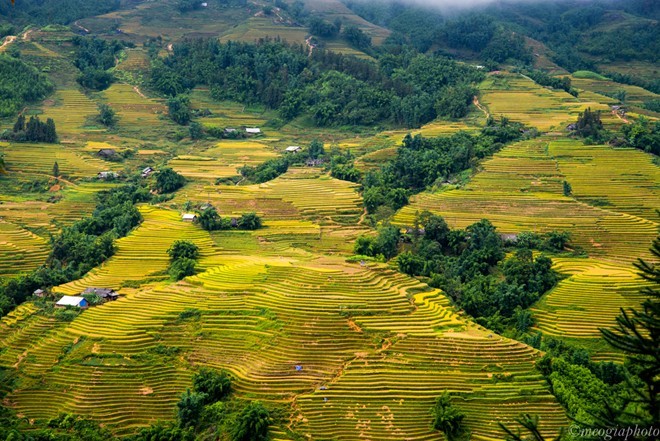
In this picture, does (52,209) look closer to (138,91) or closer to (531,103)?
(138,91)

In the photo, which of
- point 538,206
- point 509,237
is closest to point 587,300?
point 509,237

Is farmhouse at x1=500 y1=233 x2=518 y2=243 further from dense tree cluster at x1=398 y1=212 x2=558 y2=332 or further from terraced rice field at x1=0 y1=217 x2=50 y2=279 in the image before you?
terraced rice field at x1=0 y1=217 x2=50 y2=279

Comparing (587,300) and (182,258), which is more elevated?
(182,258)

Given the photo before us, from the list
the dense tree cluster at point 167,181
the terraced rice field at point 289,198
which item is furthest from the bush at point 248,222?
the dense tree cluster at point 167,181

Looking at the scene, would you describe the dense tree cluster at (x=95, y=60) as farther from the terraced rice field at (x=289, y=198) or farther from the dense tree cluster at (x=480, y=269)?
the dense tree cluster at (x=480, y=269)

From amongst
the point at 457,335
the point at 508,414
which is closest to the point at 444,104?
the point at 457,335

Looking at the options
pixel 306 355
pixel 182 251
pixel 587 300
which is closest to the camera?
pixel 306 355
